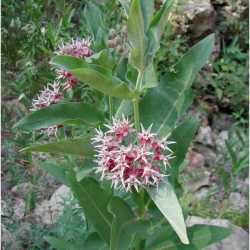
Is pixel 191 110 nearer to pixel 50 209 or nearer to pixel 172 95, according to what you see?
pixel 50 209

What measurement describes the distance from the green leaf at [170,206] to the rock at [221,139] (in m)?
2.15

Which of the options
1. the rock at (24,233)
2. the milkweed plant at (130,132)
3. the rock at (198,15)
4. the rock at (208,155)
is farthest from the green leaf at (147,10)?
the rock at (198,15)

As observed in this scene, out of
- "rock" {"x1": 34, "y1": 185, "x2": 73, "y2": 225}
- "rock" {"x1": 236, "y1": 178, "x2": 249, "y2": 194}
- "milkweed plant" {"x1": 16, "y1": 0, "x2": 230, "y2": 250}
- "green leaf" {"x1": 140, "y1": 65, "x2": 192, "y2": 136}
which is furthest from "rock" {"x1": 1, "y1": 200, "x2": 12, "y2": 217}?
"rock" {"x1": 236, "y1": 178, "x2": 249, "y2": 194}

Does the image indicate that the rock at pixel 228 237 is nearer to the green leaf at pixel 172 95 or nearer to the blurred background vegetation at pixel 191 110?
the blurred background vegetation at pixel 191 110

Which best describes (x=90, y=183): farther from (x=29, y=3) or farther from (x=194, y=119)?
(x=29, y=3)

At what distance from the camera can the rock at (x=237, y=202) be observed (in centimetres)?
315

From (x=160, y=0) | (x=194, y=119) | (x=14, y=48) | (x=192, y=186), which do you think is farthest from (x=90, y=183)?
(x=160, y=0)

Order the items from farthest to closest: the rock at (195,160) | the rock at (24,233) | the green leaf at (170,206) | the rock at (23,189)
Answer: the rock at (195,160) → the rock at (23,189) → the rock at (24,233) → the green leaf at (170,206)

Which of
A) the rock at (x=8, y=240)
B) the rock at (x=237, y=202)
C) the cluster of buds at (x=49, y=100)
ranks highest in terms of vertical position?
the cluster of buds at (x=49, y=100)

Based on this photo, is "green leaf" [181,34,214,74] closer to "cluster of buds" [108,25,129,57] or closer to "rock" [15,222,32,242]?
"rock" [15,222,32,242]

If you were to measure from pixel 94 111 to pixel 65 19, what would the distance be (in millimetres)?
1786

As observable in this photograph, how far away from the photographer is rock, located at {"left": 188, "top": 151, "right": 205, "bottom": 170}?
3451 mm

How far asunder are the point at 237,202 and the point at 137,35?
82.1 inches

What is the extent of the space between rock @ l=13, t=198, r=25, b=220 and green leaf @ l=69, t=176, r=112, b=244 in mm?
1083
